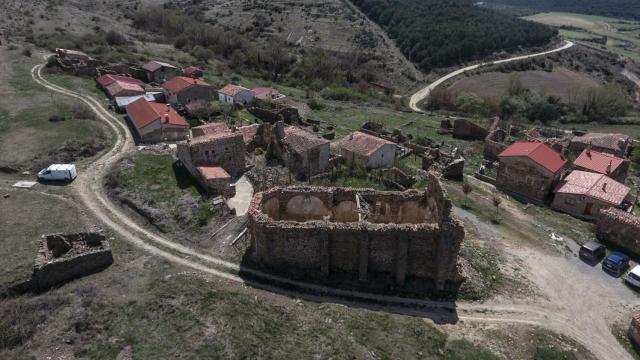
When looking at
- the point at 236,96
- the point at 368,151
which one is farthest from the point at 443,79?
the point at 368,151

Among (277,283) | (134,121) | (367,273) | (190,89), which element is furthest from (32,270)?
(190,89)

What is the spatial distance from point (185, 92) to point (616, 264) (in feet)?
190

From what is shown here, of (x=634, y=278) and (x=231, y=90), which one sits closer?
(x=634, y=278)

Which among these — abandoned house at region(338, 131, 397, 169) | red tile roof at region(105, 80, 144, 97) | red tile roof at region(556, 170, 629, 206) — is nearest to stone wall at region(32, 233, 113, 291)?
abandoned house at region(338, 131, 397, 169)

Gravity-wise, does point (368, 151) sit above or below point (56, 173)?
below

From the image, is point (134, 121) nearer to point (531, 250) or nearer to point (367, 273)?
point (367, 273)

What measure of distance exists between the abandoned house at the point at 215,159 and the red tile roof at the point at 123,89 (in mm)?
23816

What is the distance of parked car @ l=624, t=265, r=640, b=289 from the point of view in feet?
108

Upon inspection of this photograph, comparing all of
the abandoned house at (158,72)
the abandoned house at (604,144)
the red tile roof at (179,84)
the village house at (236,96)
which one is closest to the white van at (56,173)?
the red tile roof at (179,84)

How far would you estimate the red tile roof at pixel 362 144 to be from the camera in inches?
1993

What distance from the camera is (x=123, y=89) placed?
64.0 meters

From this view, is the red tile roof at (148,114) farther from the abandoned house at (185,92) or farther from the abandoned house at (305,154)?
the abandoned house at (305,154)

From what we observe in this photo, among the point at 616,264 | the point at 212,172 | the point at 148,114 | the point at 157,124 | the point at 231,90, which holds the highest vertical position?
the point at 148,114

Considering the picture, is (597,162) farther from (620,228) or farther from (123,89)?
(123,89)
